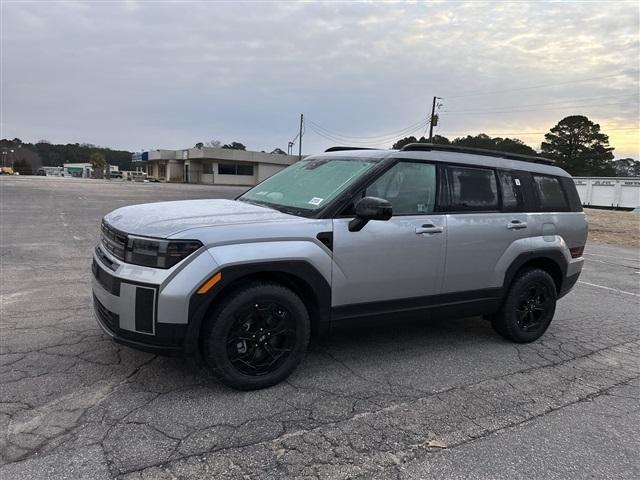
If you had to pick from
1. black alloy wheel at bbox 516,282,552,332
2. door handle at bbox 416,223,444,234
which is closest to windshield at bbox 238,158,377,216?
A: door handle at bbox 416,223,444,234

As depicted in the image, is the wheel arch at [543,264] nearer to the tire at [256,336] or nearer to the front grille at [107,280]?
the tire at [256,336]

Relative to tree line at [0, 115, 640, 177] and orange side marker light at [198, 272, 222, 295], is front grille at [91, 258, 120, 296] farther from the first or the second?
tree line at [0, 115, 640, 177]

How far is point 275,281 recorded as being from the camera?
11.6ft

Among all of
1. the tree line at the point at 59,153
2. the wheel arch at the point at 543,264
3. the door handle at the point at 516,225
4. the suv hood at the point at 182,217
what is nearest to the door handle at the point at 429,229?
the door handle at the point at 516,225

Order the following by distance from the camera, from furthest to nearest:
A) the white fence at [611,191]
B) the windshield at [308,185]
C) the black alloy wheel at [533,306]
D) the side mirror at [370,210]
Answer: the white fence at [611,191] → the black alloy wheel at [533,306] → the windshield at [308,185] → the side mirror at [370,210]

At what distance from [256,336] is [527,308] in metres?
2.99

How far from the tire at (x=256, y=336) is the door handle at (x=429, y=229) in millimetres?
1227

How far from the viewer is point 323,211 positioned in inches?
145

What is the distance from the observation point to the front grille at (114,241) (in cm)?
330

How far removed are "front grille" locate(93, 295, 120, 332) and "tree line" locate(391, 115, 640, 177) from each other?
6806cm

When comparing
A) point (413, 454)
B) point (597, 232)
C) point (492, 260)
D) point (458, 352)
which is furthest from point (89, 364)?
point (597, 232)

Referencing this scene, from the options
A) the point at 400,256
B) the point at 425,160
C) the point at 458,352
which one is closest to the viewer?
the point at 400,256

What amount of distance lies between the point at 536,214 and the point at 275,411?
3.34m

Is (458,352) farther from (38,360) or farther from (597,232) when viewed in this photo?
(597,232)
